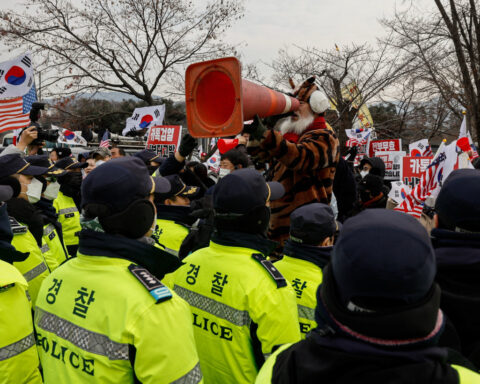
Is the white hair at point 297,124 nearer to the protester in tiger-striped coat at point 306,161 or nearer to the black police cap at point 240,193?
the protester in tiger-striped coat at point 306,161

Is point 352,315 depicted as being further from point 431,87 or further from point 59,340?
point 431,87

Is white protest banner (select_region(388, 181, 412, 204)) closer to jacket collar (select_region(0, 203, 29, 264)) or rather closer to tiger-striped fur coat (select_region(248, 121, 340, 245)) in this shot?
tiger-striped fur coat (select_region(248, 121, 340, 245))

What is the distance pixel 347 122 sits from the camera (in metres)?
15.8

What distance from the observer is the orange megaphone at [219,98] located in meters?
2.21

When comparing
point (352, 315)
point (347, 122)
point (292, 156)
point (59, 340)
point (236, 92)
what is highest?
point (347, 122)

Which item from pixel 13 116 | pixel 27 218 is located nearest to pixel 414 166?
pixel 27 218

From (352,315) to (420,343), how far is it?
166 millimetres

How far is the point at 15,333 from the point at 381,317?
6.34 ft

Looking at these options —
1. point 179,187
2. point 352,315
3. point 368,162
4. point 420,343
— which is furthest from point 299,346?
point 368,162

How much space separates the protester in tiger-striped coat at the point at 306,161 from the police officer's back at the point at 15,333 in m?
1.80

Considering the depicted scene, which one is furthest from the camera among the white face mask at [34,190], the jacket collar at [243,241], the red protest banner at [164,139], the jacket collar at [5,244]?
the red protest banner at [164,139]

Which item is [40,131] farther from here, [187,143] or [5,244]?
[5,244]

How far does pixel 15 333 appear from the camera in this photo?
221 cm

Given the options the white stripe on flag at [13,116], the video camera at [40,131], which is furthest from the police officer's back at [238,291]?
the white stripe on flag at [13,116]
